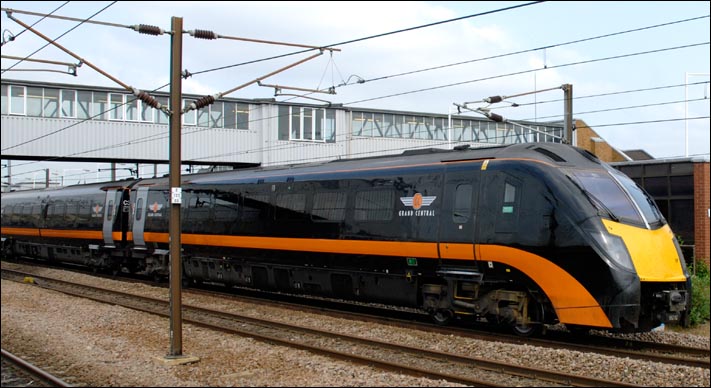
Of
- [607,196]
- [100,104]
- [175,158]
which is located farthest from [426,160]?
[100,104]

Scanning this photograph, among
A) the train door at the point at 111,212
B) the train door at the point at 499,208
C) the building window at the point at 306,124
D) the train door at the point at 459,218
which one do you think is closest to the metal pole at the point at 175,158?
the train door at the point at 459,218

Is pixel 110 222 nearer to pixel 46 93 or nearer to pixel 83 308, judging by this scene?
pixel 83 308

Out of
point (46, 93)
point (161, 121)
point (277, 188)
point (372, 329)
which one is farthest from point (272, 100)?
point (372, 329)

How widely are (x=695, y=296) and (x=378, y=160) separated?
7046 millimetres

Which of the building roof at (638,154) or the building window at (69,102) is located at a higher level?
the building window at (69,102)

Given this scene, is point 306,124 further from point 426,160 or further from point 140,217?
point 426,160

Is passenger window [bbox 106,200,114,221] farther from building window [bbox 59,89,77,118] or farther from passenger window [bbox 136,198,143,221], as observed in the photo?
building window [bbox 59,89,77,118]

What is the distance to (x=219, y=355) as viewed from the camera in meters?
11.3

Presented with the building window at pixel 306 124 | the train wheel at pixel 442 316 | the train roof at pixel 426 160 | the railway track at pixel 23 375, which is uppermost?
the building window at pixel 306 124

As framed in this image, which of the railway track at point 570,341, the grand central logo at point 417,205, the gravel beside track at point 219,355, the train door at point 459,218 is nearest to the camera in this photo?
the gravel beside track at point 219,355

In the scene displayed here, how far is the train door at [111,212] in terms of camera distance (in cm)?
2548

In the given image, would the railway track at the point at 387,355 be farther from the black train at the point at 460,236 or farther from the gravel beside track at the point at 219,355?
the black train at the point at 460,236

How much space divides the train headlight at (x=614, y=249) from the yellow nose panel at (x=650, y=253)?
81 mm

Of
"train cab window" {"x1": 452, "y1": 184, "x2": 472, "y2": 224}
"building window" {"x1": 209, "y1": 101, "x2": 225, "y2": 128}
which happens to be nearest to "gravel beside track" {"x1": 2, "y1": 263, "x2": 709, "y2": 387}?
"train cab window" {"x1": 452, "y1": 184, "x2": 472, "y2": 224}
